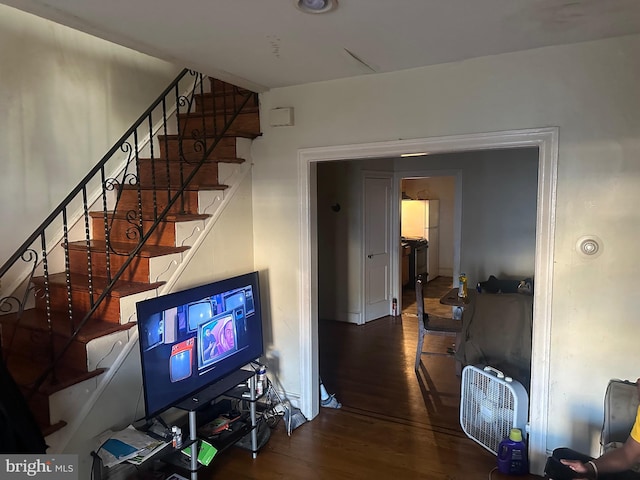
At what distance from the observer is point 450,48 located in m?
2.39

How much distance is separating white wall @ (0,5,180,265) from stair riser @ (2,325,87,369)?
57 cm

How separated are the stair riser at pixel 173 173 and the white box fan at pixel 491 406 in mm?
2229

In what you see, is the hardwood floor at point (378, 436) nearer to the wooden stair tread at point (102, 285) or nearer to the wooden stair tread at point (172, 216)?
the wooden stair tread at point (102, 285)

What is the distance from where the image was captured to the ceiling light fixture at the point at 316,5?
1.79 meters

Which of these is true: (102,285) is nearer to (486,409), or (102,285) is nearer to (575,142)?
(486,409)

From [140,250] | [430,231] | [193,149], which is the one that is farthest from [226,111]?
[430,231]

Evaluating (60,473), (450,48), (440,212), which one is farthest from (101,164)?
(440,212)

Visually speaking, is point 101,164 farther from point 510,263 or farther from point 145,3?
point 510,263

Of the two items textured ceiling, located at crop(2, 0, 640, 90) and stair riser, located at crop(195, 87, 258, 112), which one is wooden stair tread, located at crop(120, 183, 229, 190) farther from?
textured ceiling, located at crop(2, 0, 640, 90)

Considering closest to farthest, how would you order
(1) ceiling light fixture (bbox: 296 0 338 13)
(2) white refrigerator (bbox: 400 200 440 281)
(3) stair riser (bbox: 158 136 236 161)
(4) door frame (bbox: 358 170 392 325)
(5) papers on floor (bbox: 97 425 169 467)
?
(1) ceiling light fixture (bbox: 296 0 338 13) → (5) papers on floor (bbox: 97 425 169 467) → (3) stair riser (bbox: 158 136 236 161) → (4) door frame (bbox: 358 170 392 325) → (2) white refrigerator (bbox: 400 200 440 281)

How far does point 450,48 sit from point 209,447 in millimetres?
2571

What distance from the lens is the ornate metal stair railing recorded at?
249cm

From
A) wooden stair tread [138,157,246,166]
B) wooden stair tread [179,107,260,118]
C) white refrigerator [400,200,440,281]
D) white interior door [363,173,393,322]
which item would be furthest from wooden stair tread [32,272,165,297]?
white refrigerator [400,200,440,281]

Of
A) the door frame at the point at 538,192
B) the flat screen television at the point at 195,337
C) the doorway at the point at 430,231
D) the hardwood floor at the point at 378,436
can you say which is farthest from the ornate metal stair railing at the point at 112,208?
the doorway at the point at 430,231
